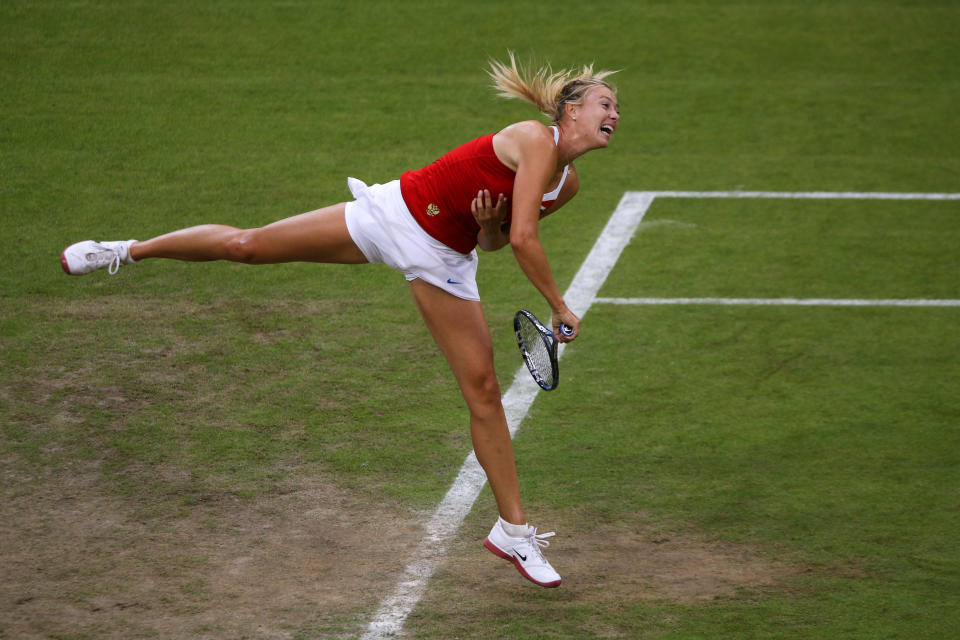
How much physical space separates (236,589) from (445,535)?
106 centimetres

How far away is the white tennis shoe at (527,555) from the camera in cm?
545

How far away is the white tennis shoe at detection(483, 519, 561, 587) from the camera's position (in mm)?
5449

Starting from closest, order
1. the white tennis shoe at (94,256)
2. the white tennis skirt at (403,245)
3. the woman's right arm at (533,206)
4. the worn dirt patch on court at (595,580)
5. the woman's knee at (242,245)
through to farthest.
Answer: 1. the woman's right arm at (533,206)
2. the worn dirt patch on court at (595,580)
3. the white tennis skirt at (403,245)
4. the woman's knee at (242,245)
5. the white tennis shoe at (94,256)

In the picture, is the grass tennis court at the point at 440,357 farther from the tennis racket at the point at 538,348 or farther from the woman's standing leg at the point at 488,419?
the tennis racket at the point at 538,348

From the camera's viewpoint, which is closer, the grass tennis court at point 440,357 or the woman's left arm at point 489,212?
the woman's left arm at point 489,212

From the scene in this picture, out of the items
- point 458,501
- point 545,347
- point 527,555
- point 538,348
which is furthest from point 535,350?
point 458,501

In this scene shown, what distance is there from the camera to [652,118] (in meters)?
13.2

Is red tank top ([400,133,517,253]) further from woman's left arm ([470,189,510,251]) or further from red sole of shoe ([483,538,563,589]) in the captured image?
Answer: red sole of shoe ([483,538,563,589])

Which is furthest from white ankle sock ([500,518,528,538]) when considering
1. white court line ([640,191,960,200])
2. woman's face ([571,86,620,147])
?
white court line ([640,191,960,200])

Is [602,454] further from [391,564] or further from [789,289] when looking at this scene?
[789,289]

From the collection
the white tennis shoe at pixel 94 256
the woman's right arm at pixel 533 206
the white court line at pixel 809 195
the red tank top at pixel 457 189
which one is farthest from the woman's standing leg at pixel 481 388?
the white court line at pixel 809 195

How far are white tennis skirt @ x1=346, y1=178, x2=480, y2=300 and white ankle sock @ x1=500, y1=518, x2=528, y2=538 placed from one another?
1016 mm

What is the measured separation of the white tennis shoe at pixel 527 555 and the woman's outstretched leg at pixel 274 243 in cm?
145

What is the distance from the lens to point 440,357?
26.9 ft
